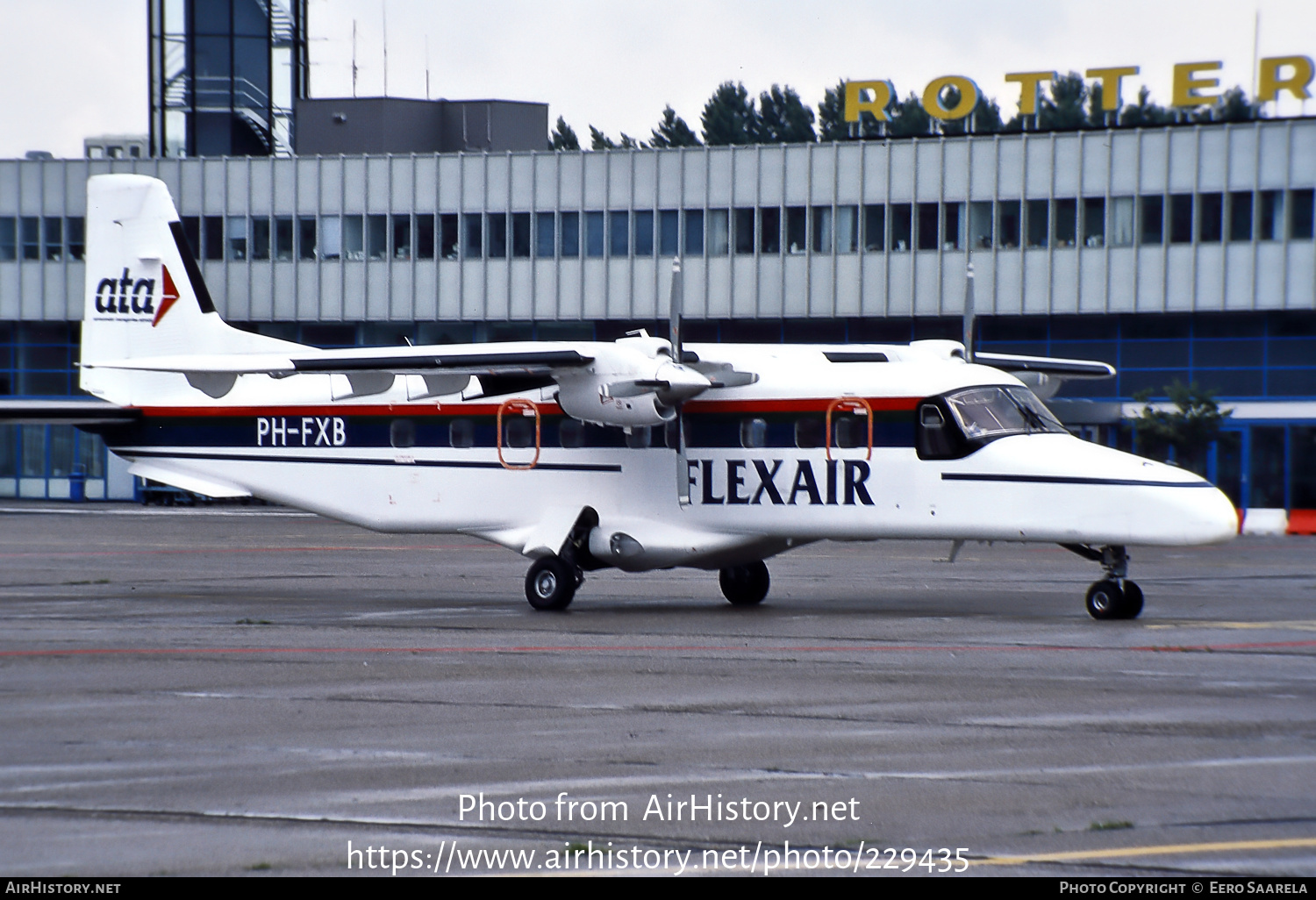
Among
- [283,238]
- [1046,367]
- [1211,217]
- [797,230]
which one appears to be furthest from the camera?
[283,238]

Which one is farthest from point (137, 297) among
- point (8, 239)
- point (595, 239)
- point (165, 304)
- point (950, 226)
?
point (8, 239)

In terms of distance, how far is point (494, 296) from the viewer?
54094 millimetres

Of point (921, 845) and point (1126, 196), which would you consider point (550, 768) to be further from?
point (1126, 196)

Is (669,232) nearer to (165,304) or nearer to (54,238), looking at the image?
(54,238)

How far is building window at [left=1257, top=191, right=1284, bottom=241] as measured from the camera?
1843 inches

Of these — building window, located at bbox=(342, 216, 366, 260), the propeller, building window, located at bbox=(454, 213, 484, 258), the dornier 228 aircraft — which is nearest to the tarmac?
the dornier 228 aircraft

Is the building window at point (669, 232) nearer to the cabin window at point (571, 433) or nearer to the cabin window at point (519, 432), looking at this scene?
the cabin window at point (519, 432)

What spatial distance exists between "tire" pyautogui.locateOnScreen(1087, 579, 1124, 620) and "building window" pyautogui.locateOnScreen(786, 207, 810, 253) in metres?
35.6

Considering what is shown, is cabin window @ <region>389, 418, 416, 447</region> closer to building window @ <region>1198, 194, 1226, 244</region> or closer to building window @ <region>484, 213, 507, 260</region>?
building window @ <region>484, 213, 507, 260</region>

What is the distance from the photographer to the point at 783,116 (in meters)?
114

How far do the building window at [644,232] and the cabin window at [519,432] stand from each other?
32.9 m

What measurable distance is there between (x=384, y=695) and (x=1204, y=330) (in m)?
41.7

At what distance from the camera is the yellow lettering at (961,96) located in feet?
169

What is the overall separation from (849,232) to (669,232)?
6334 mm
